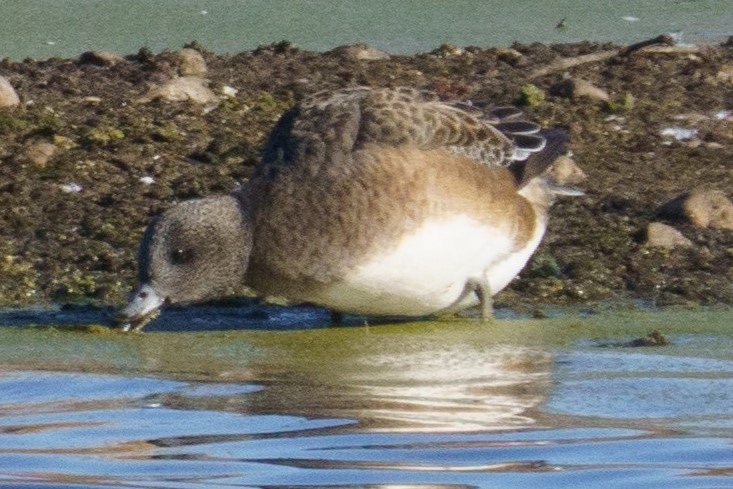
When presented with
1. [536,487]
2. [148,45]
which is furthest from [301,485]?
[148,45]

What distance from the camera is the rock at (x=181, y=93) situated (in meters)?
8.68

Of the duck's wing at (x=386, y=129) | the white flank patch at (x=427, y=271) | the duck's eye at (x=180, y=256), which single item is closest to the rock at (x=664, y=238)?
the duck's wing at (x=386, y=129)

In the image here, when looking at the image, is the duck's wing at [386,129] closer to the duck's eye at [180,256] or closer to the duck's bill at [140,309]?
the duck's eye at [180,256]

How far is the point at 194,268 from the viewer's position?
647 cm

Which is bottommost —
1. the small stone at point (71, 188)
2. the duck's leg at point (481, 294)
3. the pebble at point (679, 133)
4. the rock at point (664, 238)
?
the duck's leg at point (481, 294)

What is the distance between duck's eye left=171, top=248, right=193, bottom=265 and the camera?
6434 mm

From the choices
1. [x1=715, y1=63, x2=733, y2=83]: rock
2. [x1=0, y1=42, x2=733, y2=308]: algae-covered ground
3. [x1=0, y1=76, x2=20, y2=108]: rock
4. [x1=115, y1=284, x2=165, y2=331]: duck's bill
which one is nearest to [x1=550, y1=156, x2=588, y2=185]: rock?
[x1=0, y1=42, x2=733, y2=308]: algae-covered ground

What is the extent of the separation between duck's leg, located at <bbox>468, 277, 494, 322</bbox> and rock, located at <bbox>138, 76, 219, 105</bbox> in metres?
2.47

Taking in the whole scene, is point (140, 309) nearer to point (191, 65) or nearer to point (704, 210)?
point (704, 210)

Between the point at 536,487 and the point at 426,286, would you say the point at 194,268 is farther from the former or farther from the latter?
the point at 536,487

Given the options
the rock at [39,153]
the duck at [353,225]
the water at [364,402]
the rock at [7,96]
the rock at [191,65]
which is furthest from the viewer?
the rock at [191,65]

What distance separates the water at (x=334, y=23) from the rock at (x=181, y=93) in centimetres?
141

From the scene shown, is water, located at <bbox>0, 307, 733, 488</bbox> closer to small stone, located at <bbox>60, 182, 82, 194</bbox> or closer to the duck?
the duck

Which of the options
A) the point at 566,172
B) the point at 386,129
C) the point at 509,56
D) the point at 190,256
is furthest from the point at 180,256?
the point at 509,56
